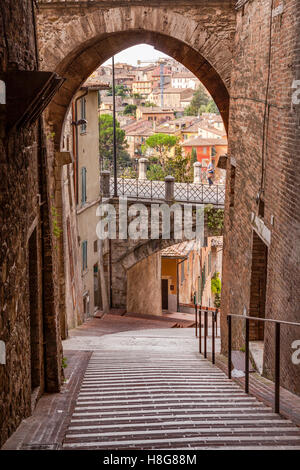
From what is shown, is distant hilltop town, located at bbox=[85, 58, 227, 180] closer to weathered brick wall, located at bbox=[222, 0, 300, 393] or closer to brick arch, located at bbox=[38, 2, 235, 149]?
brick arch, located at bbox=[38, 2, 235, 149]

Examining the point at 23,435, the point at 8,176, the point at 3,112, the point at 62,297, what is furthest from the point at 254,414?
the point at 62,297

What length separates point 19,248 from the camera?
5.17 metres

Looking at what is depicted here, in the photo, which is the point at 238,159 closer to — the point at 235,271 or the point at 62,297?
the point at 235,271

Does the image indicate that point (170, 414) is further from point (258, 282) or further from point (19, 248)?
point (258, 282)

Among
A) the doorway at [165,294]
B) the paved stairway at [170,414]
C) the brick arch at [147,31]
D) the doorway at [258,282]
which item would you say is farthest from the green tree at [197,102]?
the paved stairway at [170,414]

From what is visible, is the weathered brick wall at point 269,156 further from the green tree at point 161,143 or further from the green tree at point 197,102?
the green tree at point 197,102

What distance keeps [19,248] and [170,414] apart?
1806 millimetres

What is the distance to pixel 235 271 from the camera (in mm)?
10305

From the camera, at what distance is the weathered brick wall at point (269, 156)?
6340mm

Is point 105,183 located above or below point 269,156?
below

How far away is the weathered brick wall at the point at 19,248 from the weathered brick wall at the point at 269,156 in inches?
97.5

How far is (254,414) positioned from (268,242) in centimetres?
294

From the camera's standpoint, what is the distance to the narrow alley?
417cm

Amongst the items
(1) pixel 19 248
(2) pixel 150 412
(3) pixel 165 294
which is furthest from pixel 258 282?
(3) pixel 165 294
